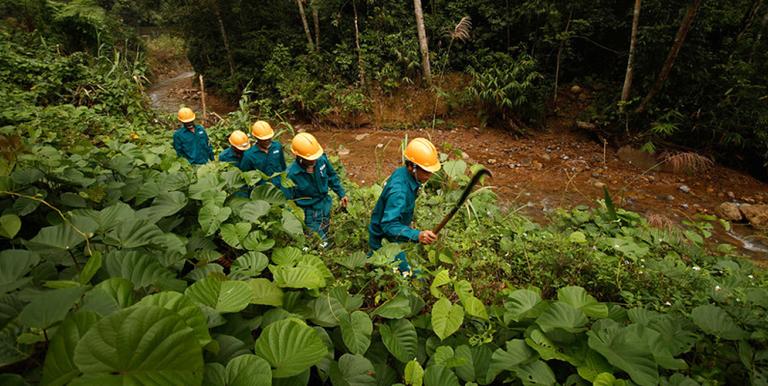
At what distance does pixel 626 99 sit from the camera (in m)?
7.95

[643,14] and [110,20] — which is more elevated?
[643,14]

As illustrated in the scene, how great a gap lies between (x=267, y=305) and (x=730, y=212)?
793 cm

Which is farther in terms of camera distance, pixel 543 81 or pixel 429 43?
pixel 429 43

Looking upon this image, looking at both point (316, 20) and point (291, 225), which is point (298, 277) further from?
point (316, 20)

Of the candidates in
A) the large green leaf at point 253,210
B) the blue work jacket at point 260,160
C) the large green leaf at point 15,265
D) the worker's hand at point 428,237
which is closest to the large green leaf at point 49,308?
the large green leaf at point 15,265

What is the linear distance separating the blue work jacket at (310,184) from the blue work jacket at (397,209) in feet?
3.21

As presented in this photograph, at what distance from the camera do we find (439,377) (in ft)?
4.37

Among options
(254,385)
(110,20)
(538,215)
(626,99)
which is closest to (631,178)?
(626,99)

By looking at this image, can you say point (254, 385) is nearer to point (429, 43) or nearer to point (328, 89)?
point (328, 89)

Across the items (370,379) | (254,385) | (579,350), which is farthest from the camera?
(579,350)

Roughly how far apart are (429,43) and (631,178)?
22.8 ft

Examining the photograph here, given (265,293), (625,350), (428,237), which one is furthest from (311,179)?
(625,350)

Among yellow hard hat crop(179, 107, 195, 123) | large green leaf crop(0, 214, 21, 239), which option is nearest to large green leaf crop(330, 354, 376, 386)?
large green leaf crop(0, 214, 21, 239)

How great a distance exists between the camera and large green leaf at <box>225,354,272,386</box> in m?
0.94
